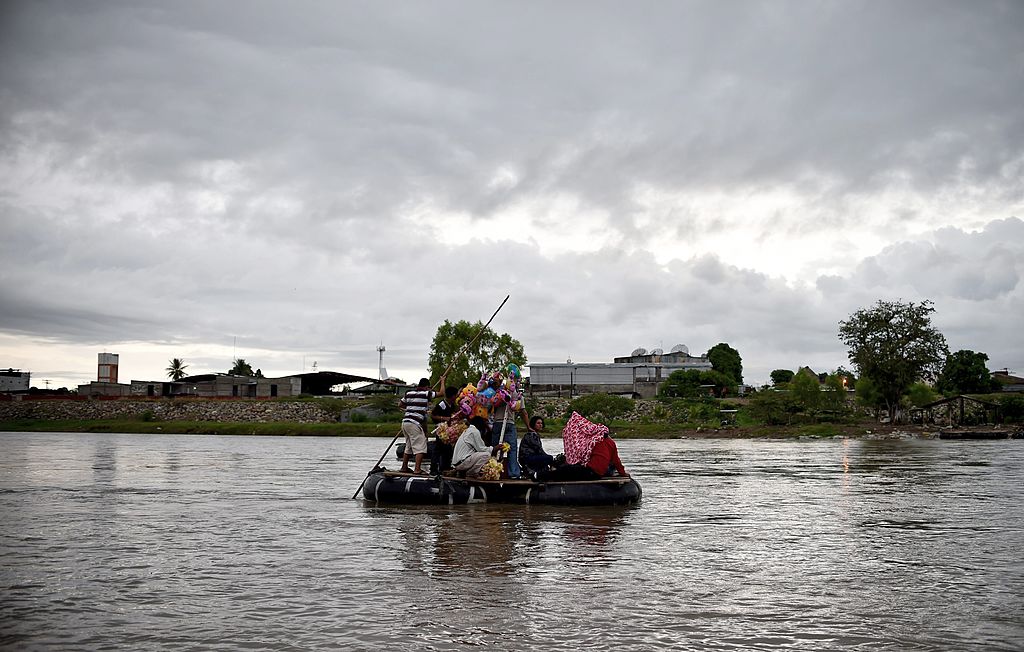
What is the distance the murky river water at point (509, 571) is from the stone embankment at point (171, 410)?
5591cm

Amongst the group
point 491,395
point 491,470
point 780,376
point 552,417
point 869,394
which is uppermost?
point 780,376

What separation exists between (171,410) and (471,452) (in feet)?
221

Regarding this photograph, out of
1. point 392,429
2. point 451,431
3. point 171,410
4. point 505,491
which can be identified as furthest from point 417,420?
point 171,410

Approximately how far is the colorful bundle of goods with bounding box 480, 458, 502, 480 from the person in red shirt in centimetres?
173

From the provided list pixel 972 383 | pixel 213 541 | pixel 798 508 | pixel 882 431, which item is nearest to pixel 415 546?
pixel 213 541

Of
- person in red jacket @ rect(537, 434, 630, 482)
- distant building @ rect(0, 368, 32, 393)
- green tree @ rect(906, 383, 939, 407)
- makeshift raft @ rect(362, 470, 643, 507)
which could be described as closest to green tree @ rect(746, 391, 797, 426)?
green tree @ rect(906, 383, 939, 407)

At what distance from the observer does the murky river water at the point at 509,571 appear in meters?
7.59

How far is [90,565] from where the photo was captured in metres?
10.6

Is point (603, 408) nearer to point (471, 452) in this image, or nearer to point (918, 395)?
point (918, 395)

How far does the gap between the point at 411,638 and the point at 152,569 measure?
4.53 m

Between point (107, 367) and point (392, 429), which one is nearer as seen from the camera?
point (392, 429)

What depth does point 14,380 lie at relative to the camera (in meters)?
121

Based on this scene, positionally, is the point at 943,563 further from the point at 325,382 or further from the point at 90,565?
the point at 325,382

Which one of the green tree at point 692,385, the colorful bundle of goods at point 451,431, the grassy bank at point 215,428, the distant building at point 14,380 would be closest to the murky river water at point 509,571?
the colorful bundle of goods at point 451,431
